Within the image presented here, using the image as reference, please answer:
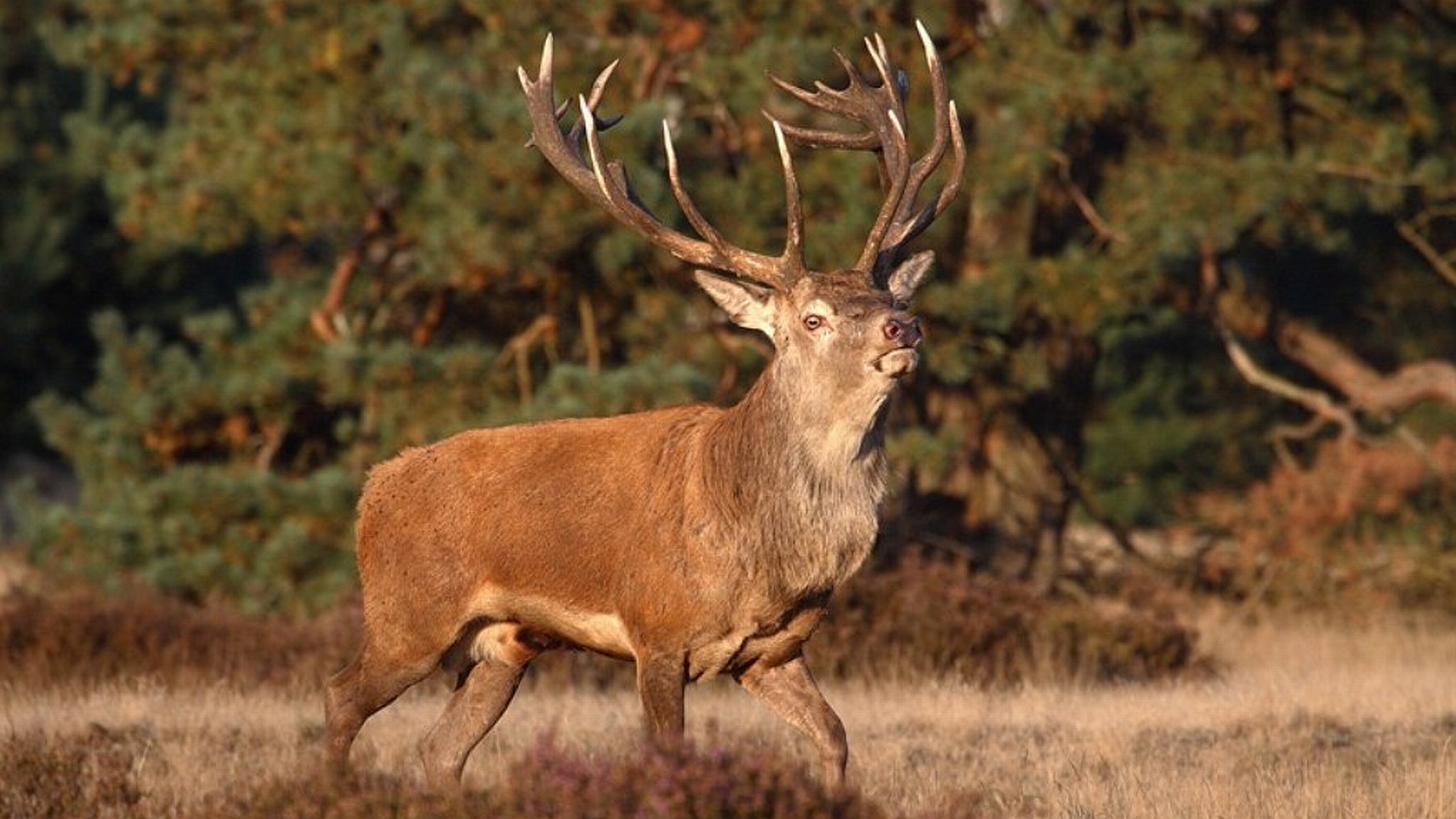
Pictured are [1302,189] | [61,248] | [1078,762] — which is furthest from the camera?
[61,248]

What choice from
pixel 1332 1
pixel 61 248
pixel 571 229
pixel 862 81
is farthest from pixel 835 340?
pixel 61 248

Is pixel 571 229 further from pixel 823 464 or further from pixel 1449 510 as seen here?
pixel 823 464

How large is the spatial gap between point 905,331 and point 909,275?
0.99 meters

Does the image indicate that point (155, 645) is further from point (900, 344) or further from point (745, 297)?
point (900, 344)

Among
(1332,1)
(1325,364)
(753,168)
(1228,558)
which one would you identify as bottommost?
(1228,558)

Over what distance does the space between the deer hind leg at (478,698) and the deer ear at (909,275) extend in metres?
1.74

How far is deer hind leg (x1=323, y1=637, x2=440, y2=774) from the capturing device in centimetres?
853

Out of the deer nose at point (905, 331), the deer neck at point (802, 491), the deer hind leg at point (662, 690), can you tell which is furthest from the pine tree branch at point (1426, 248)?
the deer hind leg at point (662, 690)

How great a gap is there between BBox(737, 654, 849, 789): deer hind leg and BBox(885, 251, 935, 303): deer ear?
1326 mm

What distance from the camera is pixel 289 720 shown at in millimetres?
10477

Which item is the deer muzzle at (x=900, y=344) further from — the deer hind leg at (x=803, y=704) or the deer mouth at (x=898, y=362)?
the deer hind leg at (x=803, y=704)

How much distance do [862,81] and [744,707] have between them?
3600 mm

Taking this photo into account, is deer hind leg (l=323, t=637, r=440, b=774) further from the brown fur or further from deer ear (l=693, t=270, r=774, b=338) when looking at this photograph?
deer ear (l=693, t=270, r=774, b=338)

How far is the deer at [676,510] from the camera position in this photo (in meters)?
7.72
